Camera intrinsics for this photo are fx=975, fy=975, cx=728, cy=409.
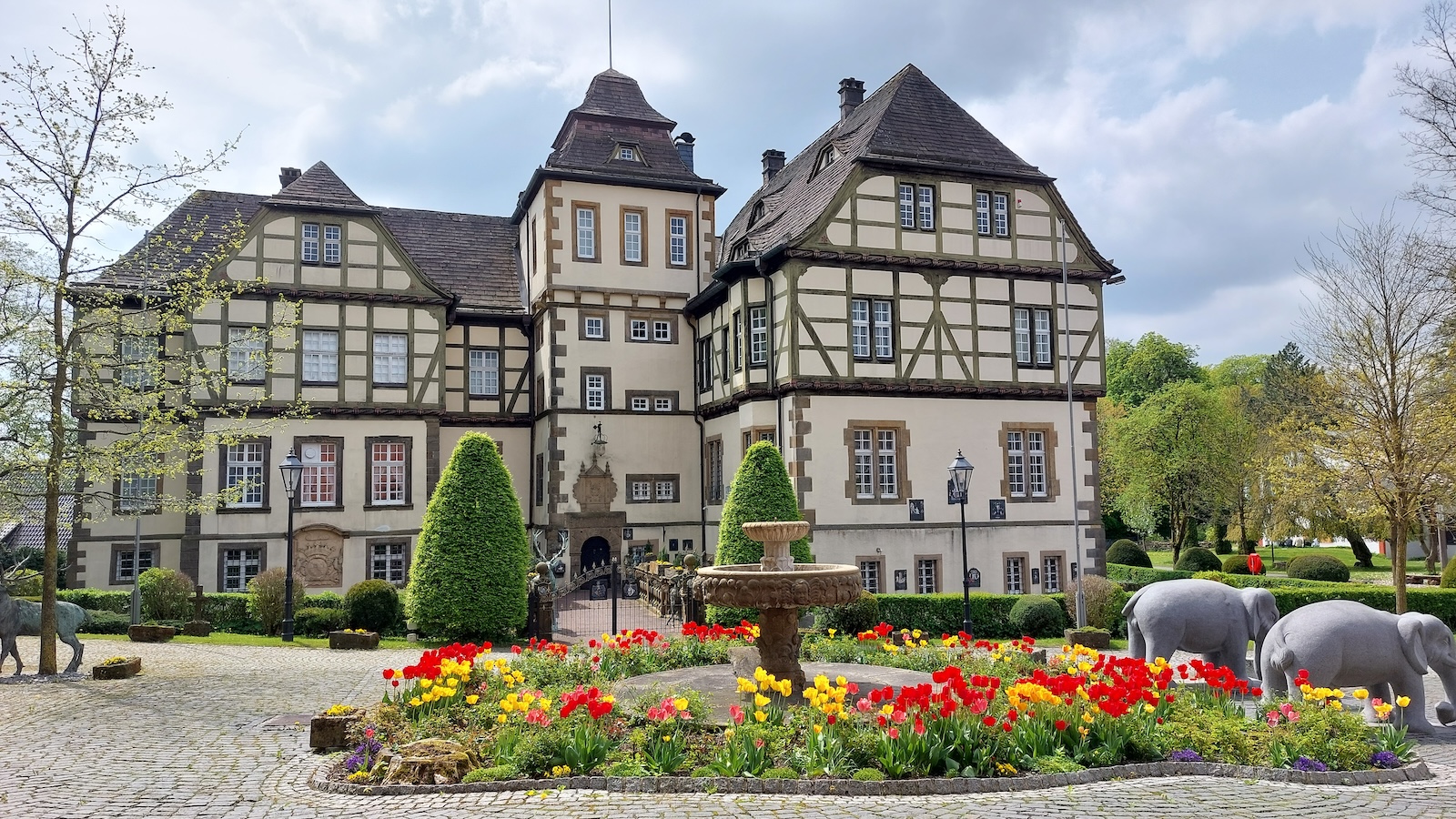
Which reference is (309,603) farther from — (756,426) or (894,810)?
(894,810)

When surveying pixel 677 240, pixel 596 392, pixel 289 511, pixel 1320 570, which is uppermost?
pixel 677 240

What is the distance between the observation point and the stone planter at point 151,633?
18.9 meters

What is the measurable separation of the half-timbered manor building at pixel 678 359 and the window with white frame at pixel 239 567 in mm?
57

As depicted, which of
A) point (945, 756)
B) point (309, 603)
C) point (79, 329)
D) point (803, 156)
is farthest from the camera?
point (803, 156)

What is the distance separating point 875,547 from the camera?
950 inches

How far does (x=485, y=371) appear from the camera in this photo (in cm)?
3123

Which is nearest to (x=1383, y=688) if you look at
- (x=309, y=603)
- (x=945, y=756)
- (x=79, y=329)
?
(x=945, y=756)

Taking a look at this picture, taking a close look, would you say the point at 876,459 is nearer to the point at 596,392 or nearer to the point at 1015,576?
the point at 1015,576

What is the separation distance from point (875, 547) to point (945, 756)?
632 inches

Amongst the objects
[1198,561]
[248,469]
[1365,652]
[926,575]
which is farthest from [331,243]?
[1198,561]

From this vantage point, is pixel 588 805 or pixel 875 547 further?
pixel 875 547

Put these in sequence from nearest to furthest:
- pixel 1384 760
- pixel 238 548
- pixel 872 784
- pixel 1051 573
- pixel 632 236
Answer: pixel 872 784 → pixel 1384 760 → pixel 1051 573 → pixel 238 548 → pixel 632 236

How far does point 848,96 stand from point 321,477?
1986cm

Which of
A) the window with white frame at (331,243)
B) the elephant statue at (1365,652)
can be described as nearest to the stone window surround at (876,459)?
the elephant statue at (1365,652)
